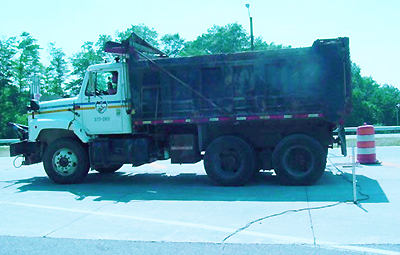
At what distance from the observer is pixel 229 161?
10.3 meters


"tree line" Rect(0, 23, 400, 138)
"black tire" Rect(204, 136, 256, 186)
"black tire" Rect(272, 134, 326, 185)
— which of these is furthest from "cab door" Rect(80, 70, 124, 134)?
"tree line" Rect(0, 23, 400, 138)

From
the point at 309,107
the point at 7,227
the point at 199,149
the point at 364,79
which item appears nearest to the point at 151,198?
the point at 199,149

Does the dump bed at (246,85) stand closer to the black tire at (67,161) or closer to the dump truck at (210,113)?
the dump truck at (210,113)

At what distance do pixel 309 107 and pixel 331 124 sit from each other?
73 cm

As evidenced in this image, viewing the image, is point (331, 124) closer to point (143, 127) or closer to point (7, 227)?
Result: point (143, 127)

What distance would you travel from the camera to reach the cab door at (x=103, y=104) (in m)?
10.9

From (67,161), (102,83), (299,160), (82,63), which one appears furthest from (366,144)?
(82,63)

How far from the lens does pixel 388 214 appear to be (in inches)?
277

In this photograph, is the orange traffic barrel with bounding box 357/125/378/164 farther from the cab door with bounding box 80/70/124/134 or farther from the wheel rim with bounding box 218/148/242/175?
the cab door with bounding box 80/70/124/134

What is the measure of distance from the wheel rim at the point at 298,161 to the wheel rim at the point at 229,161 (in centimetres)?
110

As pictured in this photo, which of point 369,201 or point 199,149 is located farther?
point 199,149

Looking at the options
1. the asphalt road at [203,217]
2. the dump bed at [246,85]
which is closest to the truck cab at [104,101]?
the dump bed at [246,85]

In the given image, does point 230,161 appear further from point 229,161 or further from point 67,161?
point 67,161

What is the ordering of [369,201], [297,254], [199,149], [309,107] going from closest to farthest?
[297,254] < [369,201] < [309,107] < [199,149]
